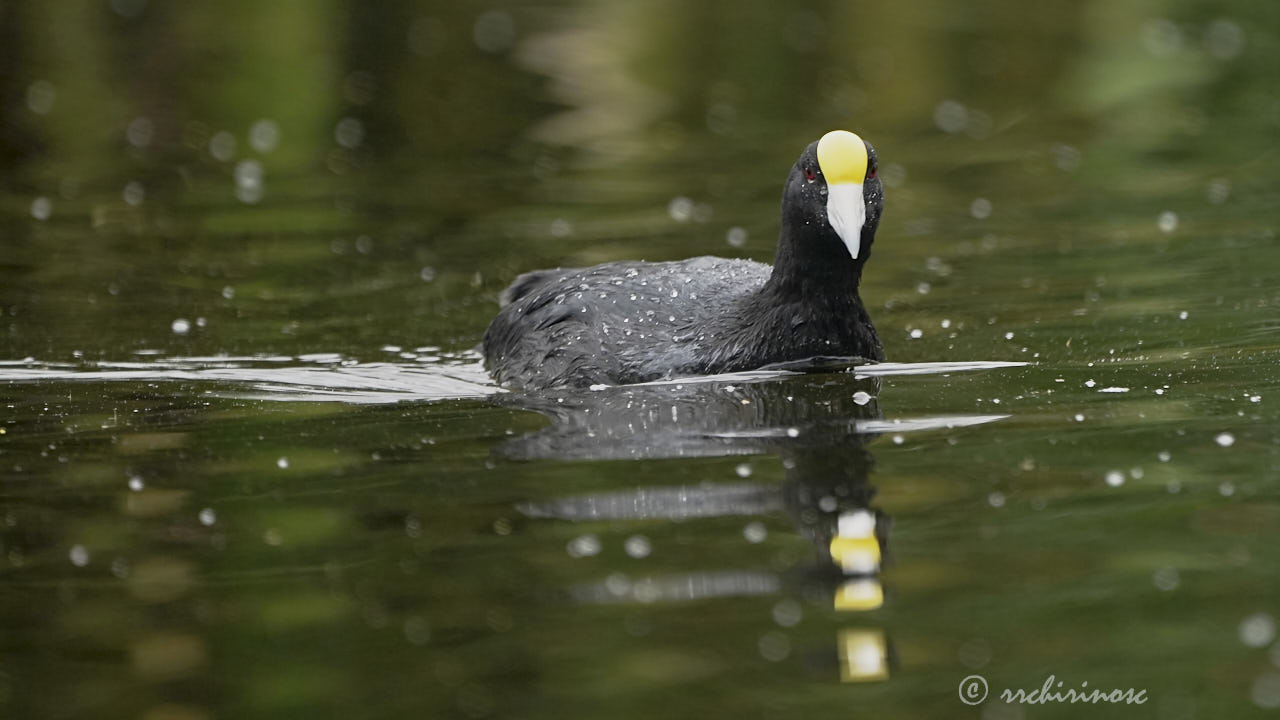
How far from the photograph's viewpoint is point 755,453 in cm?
596

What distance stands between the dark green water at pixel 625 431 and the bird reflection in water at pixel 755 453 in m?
0.02

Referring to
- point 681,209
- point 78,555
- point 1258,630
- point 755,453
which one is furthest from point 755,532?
point 681,209

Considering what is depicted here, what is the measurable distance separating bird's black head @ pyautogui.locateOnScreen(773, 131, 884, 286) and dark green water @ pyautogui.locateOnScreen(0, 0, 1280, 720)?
0.48 metres

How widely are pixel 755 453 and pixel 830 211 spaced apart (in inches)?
60.8

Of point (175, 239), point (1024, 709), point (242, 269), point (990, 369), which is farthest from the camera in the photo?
point (175, 239)

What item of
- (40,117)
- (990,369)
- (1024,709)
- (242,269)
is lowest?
(1024,709)

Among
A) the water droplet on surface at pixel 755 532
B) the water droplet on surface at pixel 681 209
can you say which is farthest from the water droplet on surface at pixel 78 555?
the water droplet on surface at pixel 681 209

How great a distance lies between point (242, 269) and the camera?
10438 millimetres

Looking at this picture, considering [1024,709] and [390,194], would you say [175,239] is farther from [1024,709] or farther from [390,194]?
[1024,709]

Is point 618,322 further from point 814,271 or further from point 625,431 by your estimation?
point 625,431

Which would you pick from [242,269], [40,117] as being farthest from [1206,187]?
[40,117]

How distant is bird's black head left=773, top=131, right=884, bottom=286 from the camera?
7.11 metres

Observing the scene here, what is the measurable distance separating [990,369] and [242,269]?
488cm

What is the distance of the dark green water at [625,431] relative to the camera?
416 cm
